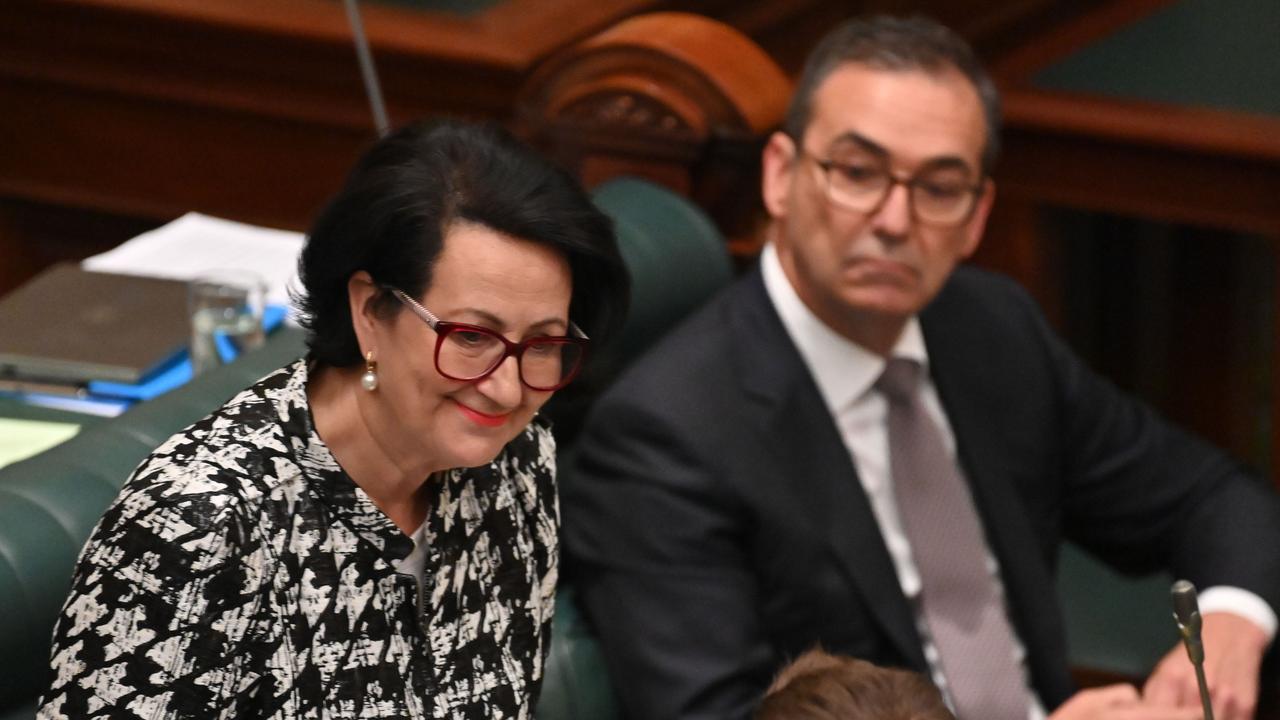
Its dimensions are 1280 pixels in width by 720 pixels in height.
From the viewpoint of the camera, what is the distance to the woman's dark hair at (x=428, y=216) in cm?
132

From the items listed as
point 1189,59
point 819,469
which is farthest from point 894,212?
point 1189,59

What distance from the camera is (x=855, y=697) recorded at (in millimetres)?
1328

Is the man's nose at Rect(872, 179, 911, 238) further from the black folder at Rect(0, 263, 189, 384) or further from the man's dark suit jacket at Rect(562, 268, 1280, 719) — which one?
the black folder at Rect(0, 263, 189, 384)

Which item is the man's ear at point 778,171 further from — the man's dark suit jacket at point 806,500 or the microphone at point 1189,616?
the microphone at point 1189,616

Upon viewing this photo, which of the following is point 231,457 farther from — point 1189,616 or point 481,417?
point 1189,616

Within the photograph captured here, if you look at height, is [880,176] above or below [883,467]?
above

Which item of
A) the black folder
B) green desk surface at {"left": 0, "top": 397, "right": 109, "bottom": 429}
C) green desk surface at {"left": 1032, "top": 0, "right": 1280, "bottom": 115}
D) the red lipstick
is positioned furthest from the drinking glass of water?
green desk surface at {"left": 1032, "top": 0, "right": 1280, "bottom": 115}

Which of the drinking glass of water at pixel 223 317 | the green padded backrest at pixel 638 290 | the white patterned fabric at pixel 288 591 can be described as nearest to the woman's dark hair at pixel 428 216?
the white patterned fabric at pixel 288 591

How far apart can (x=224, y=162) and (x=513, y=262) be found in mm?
2040

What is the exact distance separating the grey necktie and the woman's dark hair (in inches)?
28.6

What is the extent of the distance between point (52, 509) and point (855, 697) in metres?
0.70

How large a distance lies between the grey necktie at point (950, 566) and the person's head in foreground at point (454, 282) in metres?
0.73

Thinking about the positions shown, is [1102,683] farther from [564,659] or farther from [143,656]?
[143,656]

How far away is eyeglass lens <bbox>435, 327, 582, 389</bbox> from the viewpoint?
52.0 inches
